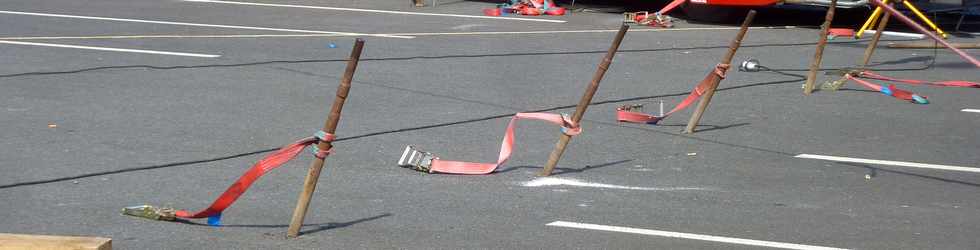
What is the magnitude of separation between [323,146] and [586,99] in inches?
80.5

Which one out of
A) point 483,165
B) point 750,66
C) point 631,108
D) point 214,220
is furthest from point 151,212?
point 750,66

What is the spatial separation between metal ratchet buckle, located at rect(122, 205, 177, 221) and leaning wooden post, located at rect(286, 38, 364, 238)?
26.4 inches

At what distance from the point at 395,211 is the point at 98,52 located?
7.59 m

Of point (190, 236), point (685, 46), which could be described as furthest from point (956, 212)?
point (685, 46)

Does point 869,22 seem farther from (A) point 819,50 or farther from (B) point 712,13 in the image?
(A) point 819,50

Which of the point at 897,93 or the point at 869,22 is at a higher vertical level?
the point at 897,93

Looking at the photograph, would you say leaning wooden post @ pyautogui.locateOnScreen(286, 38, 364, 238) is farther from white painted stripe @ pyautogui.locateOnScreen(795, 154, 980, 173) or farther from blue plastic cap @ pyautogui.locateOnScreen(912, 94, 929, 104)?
blue plastic cap @ pyautogui.locateOnScreen(912, 94, 929, 104)

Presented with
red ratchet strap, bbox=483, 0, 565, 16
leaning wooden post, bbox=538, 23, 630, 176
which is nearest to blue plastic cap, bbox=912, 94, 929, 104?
leaning wooden post, bbox=538, 23, 630, 176

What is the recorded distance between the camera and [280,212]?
21.0 feet

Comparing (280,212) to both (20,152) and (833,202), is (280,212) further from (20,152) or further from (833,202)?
(833,202)

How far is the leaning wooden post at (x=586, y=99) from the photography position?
7.08 meters

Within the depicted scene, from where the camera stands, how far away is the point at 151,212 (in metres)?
6.08

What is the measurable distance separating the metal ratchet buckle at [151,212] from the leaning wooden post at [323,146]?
67 cm

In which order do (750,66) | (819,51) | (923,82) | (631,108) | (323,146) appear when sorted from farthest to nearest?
1. (750,66)
2. (923,82)
3. (819,51)
4. (631,108)
5. (323,146)
